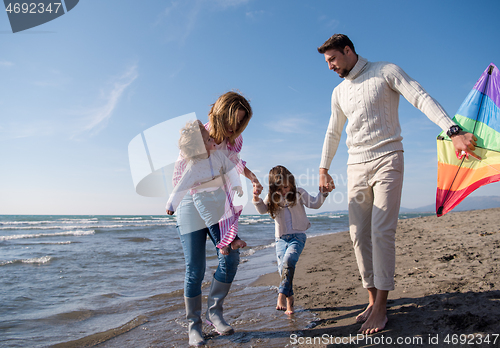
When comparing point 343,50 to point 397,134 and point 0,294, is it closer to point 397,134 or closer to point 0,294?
point 397,134

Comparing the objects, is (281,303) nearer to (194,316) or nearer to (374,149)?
(194,316)

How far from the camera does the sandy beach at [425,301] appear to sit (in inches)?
69.6

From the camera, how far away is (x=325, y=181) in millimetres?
2666

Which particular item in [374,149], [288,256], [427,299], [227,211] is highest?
[374,149]

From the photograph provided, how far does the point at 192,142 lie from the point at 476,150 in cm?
251

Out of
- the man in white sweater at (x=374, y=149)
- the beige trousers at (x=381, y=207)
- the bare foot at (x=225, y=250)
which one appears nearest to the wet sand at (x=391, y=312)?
the man in white sweater at (x=374, y=149)

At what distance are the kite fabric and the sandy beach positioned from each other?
0.74 metres

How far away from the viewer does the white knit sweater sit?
2.03m

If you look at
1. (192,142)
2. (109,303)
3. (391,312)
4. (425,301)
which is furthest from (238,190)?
(109,303)

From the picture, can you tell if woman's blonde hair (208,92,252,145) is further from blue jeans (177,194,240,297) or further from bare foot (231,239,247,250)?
bare foot (231,239,247,250)

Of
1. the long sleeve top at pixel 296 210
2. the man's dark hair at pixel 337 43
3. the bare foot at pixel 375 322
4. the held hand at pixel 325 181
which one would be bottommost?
the bare foot at pixel 375 322

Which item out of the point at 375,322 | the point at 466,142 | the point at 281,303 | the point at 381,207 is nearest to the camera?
the point at 466,142

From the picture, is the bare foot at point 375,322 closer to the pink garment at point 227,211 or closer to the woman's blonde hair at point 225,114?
the pink garment at point 227,211

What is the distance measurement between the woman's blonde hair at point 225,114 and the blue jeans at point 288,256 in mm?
1285
